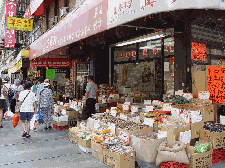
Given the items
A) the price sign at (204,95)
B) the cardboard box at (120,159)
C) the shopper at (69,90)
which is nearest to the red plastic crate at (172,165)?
the cardboard box at (120,159)

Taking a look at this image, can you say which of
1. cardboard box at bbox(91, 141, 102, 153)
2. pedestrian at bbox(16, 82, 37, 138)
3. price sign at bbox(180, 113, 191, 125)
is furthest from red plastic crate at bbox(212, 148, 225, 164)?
pedestrian at bbox(16, 82, 37, 138)

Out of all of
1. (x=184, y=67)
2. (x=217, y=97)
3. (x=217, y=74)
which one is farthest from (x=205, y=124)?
(x=184, y=67)

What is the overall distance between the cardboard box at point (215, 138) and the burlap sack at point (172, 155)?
3.30ft

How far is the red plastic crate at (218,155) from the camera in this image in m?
5.39

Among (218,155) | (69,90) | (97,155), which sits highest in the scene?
(69,90)

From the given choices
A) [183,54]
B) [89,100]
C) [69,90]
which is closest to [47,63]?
[69,90]

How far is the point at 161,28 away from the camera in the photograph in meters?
7.84

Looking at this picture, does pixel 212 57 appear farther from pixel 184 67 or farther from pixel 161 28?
pixel 161 28

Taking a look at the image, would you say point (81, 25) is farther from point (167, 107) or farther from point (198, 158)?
point (198, 158)

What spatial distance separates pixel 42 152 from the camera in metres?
6.36

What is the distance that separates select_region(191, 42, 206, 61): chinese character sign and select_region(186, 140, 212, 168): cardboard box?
356 centimetres

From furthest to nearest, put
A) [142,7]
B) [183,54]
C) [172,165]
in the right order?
1. [183,54]
2. [142,7]
3. [172,165]

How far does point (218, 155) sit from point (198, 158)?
939mm

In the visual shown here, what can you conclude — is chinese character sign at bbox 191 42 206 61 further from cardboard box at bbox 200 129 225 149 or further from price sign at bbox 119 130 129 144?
price sign at bbox 119 130 129 144
